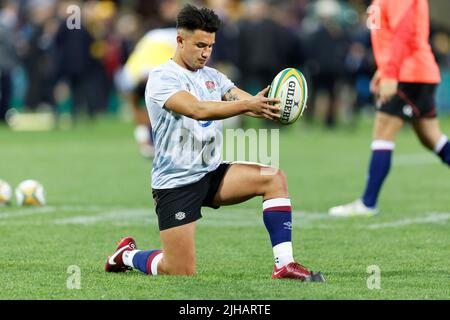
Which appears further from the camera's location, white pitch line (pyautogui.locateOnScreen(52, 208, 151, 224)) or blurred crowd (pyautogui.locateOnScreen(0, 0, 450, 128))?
blurred crowd (pyautogui.locateOnScreen(0, 0, 450, 128))

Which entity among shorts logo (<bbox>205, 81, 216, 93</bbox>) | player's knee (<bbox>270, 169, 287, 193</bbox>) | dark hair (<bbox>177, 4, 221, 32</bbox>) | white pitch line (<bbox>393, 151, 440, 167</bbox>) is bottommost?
white pitch line (<bbox>393, 151, 440, 167</bbox>)

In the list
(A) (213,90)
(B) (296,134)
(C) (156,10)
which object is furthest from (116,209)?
(C) (156,10)

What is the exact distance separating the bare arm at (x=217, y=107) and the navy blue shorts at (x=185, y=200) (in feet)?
1.89

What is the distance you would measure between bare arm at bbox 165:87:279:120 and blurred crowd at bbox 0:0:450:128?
538 inches

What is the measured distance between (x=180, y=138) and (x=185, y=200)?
0.42 metres

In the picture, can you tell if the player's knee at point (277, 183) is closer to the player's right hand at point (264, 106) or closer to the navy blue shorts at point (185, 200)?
the navy blue shorts at point (185, 200)

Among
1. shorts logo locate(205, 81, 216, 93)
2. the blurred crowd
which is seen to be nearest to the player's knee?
shorts logo locate(205, 81, 216, 93)

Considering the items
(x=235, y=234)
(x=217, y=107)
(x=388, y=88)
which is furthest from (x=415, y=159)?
(x=217, y=107)

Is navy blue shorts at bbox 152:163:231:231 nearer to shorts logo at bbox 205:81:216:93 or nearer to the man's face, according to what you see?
shorts logo at bbox 205:81:216:93

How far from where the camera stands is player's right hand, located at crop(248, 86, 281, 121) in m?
6.79

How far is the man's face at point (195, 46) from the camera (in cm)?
721

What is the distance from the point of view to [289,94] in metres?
7.04

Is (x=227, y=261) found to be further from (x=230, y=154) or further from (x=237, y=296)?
(x=230, y=154)

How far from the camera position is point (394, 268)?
25.0 feet
